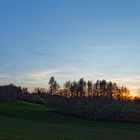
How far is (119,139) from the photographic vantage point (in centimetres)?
4588

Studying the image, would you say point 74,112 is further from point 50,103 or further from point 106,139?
point 106,139

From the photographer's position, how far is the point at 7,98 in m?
157

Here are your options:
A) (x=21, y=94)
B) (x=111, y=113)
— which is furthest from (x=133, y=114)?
(x=21, y=94)

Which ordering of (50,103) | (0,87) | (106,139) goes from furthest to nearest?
(0,87), (50,103), (106,139)

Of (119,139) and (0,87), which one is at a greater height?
(0,87)

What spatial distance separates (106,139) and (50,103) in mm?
108719

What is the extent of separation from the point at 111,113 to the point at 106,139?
74.8 m

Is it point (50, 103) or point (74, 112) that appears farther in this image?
point (50, 103)

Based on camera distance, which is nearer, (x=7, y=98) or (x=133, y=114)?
(x=133, y=114)

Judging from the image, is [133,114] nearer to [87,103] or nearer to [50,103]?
[87,103]

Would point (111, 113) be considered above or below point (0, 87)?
below

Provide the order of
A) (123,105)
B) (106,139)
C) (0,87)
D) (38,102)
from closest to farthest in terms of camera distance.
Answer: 1. (106,139)
2. (123,105)
3. (0,87)
4. (38,102)

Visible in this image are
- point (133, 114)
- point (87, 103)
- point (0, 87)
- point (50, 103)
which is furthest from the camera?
point (0, 87)

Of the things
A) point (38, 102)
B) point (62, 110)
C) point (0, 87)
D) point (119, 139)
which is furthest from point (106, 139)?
point (38, 102)
